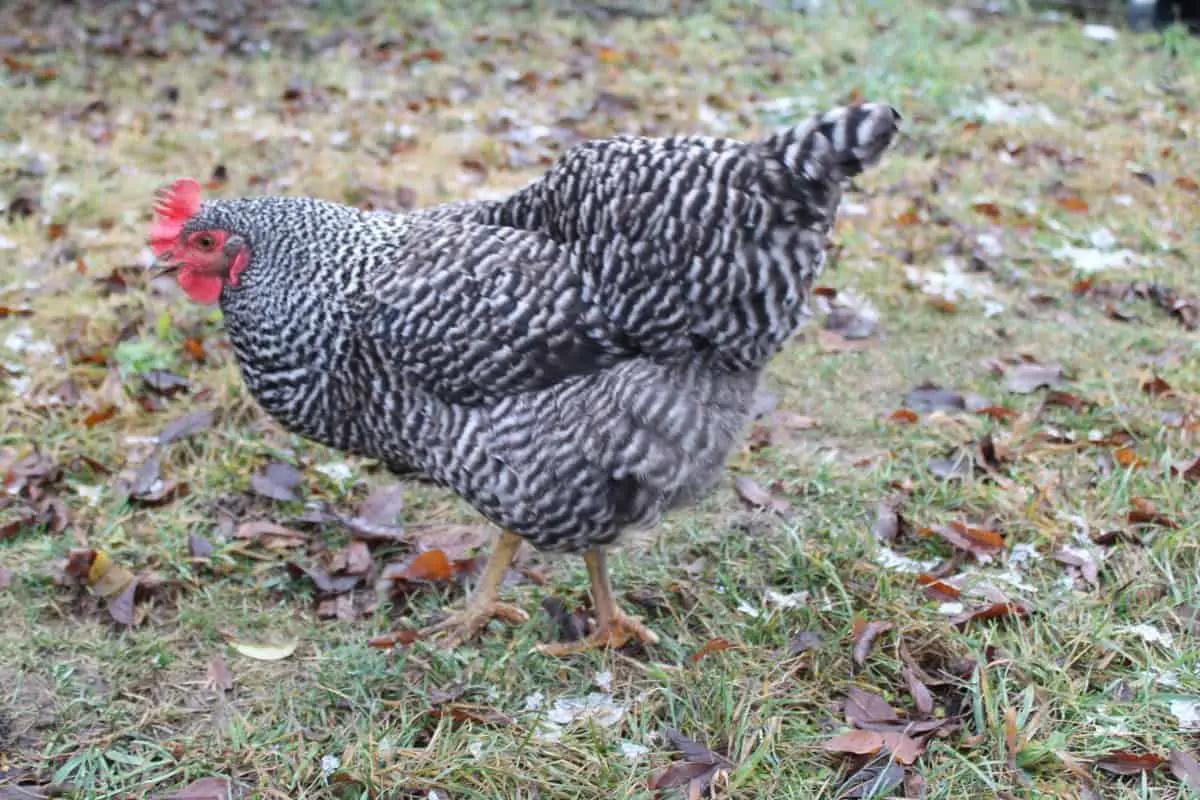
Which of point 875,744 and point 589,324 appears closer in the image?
point 875,744

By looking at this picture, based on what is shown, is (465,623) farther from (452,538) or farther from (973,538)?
(973,538)

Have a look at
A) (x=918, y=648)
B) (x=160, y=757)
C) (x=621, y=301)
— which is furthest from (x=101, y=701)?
(x=918, y=648)

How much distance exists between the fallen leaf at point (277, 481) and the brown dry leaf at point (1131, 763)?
8.97 ft

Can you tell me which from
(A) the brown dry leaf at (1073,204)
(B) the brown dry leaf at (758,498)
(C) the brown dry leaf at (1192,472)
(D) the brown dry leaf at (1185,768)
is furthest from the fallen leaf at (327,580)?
(A) the brown dry leaf at (1073,204)

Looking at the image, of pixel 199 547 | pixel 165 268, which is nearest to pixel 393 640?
pixel 199 547

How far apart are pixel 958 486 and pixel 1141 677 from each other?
3.32 feet

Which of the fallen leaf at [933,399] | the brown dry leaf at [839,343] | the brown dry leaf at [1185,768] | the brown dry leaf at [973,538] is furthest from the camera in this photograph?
the brown dry leaf at [839,343]

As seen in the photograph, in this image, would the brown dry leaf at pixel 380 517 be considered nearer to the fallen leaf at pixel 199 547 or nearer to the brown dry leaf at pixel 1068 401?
the fallen leaf at pixel 199 547

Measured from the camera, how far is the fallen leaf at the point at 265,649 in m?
3.15

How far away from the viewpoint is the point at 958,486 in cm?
371

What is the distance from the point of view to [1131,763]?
8.52 feet

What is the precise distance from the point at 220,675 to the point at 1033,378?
3.27m

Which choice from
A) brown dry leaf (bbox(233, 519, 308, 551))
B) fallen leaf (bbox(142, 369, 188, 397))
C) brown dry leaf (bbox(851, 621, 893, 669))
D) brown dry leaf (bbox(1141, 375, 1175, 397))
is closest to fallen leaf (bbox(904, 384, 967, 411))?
brown dry leaf (bbox(1141, 375, 1175, 397))

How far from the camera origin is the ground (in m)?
2.74
